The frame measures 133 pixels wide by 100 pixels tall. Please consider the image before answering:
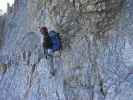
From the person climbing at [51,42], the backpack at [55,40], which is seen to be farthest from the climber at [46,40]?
the backpack at [55,40]

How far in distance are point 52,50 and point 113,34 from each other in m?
2.44

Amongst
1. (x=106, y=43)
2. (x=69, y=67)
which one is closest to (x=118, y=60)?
(x=106, y=43)

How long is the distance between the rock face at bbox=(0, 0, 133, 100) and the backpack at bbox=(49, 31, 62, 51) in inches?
9.3

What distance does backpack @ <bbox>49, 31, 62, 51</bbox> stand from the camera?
40.5 ft

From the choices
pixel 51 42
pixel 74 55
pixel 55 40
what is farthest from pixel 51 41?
pixel 74 55

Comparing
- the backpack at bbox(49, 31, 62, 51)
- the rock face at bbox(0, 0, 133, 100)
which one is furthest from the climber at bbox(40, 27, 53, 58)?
the rock face at bbox(0, 0, 133, 100)

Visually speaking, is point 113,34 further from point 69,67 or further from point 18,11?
point 18,11

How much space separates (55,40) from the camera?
12.4 m

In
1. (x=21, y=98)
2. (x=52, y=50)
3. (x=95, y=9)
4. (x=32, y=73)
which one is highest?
(x=95, y=9)

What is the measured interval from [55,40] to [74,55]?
34.5 inches

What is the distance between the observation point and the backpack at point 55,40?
1234 cm

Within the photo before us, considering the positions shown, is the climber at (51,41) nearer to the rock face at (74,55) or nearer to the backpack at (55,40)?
the backpack at (55,40)

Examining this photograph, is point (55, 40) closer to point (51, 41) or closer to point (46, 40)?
point (51, 41)

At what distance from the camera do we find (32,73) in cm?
1354
